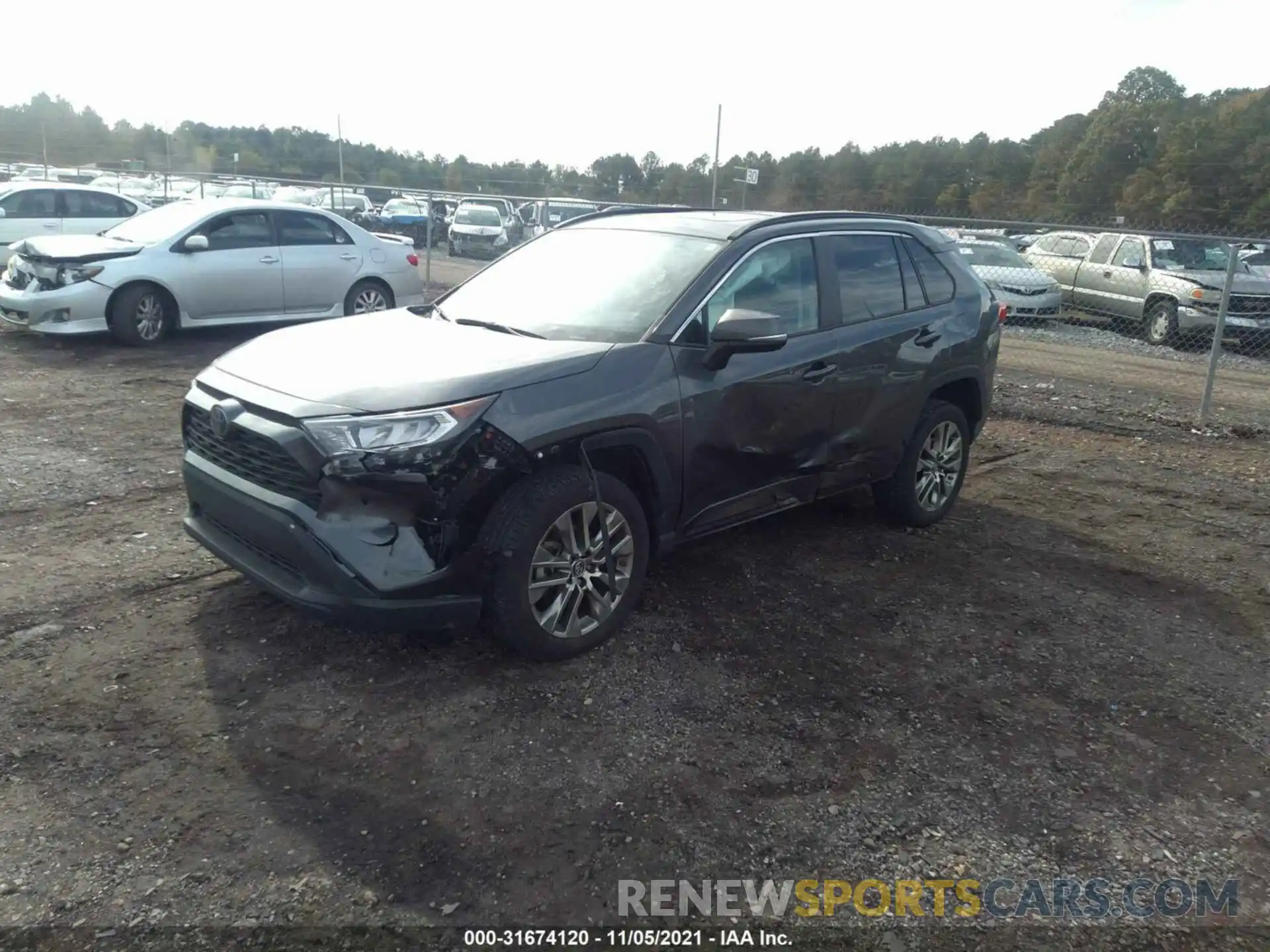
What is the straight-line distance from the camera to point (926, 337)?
564 centimetres

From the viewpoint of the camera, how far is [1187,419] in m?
9.46

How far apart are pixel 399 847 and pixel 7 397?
681 cm

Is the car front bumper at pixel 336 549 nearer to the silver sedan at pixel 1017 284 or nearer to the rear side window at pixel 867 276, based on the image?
the rear side window at pixel 867 276

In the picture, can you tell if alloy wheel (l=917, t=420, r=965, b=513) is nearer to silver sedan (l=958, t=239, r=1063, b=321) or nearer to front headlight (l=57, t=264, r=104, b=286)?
front headlight (l=57, t=264, r=104, b=286)

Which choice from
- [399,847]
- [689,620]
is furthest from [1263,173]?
[399,847]

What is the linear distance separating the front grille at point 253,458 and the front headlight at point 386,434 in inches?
6.5

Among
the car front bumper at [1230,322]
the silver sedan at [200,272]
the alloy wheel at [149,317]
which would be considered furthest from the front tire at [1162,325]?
the alloy wheel at [149,317]

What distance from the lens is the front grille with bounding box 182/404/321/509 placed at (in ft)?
12.2

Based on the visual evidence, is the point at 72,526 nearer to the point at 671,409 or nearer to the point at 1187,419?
the point at 671,409

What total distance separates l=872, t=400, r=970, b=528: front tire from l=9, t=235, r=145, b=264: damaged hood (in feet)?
26.7

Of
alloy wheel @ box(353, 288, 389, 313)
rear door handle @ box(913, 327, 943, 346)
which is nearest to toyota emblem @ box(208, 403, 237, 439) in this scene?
rear door handle @ box(913, 327, 943, 346)

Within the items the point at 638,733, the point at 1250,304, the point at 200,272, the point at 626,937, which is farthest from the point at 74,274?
the point at 1250,304

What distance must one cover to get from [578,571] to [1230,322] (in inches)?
551

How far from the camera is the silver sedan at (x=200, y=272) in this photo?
32.7ft
